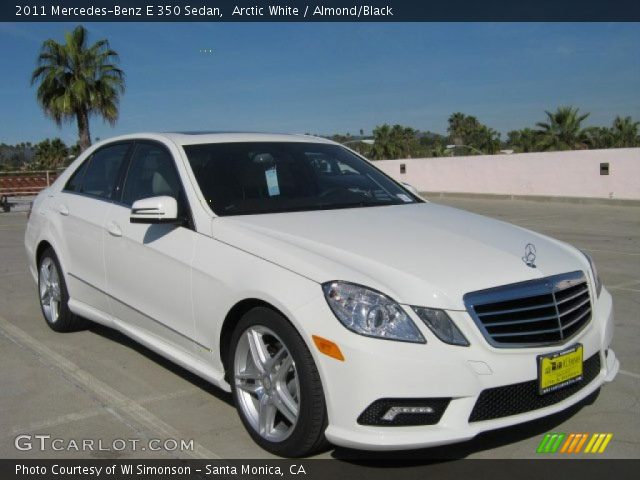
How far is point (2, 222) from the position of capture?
17.8m

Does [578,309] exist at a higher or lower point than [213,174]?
lower

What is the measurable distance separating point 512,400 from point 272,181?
80.9 inches

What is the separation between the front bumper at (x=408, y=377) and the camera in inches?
115

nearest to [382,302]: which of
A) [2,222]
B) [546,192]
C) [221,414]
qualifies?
[221,414]

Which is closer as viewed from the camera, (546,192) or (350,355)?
(350,355)

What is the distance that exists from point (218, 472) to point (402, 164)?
2770cm

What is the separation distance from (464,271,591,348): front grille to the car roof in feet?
7.38

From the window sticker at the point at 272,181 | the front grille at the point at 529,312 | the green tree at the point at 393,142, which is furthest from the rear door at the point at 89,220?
the green tree at the point at 393,142

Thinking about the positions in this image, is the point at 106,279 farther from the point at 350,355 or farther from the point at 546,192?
the point at 546,192

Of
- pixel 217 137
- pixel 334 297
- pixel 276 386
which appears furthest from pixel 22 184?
pixel 334 297

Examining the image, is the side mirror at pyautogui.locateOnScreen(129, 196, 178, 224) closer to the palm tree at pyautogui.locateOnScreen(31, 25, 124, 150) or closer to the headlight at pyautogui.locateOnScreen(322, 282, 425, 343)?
the headlight at pyautogui.locateOnScreen(322, 282, 425, 343)

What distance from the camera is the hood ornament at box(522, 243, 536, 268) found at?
134 inches

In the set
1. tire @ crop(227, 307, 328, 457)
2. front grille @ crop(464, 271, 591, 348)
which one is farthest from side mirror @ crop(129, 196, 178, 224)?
front grille @ crop(464, 271, 591, 348)

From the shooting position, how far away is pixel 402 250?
341 cm
